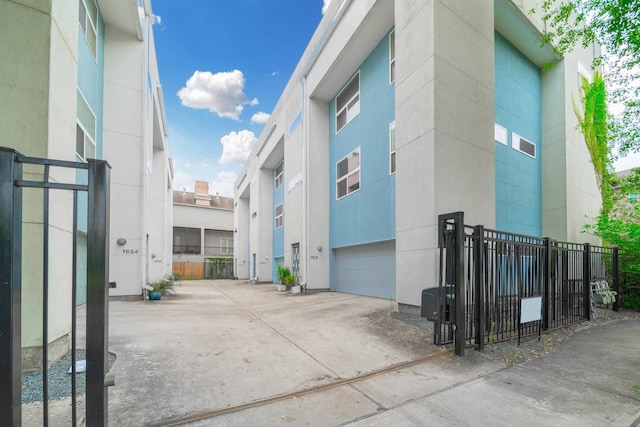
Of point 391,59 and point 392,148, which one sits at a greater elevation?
point 391,59

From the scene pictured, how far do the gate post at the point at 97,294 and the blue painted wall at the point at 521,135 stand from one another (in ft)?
35.8

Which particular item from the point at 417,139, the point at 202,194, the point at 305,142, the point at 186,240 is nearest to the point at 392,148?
the point at 417,139

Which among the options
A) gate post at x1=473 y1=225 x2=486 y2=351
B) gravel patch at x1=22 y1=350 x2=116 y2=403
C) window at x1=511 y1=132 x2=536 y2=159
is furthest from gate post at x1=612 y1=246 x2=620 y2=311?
gravel patch at x1=22 y1=350 x2=116 y2=403

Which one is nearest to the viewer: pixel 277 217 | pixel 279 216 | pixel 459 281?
pixel 459 281

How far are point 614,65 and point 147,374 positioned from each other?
10689mm

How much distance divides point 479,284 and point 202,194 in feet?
115

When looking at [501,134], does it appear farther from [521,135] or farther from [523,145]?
[523,145]

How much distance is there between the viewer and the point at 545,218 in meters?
11.9

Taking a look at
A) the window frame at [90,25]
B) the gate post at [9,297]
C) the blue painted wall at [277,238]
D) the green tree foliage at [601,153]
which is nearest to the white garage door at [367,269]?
the blue painted wall at [277,238]

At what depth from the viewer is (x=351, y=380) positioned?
3.62m

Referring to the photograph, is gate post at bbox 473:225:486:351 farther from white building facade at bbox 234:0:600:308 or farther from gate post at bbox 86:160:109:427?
gate post at bbox 86:160:109:427

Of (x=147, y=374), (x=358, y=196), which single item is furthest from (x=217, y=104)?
(x=147, y=374)

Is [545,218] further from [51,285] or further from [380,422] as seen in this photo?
[51,285]

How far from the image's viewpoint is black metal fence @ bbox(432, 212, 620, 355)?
4.65 meters
